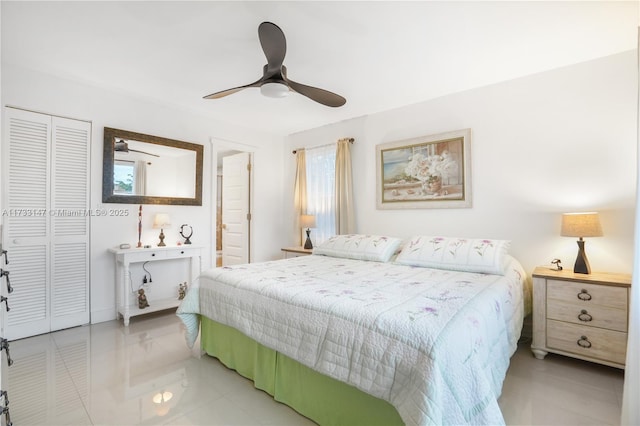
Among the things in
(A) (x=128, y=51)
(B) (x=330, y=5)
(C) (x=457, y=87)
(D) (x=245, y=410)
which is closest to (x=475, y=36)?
(C) (x=457, y=87)

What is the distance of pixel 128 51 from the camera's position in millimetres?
2574

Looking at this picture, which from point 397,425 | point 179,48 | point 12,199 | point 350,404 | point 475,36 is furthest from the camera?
point 12,199

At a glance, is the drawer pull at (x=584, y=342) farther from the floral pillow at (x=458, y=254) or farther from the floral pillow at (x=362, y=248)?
the floral pillow at (x=362, y=248)

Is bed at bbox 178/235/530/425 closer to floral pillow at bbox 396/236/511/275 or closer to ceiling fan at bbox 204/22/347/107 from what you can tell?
floral pillow at bbox 396/236/511/275

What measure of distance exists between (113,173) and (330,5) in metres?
2.84

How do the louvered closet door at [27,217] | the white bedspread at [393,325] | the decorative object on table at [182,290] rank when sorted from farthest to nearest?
the decorative object on table at [182,290]
the louvered closet door at [27,217]
the white bedspread at [393,325]

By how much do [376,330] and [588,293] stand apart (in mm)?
1951

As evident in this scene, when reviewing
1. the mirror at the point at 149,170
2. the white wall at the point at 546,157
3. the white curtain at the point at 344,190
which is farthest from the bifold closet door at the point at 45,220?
the white wall at the point at 546,157

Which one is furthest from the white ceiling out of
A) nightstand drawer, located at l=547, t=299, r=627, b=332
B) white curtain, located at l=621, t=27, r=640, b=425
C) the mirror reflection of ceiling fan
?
nightstand drawer, located at l=547, t=299, r=627, b=332

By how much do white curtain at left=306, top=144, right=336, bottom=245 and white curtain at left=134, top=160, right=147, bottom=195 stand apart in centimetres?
217

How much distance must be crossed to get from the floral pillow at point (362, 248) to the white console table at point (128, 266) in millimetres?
1616

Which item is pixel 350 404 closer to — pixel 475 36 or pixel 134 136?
pixel 475 36

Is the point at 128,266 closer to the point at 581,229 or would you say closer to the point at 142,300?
the point at 142,300

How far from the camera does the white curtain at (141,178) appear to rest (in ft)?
11.6
